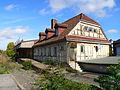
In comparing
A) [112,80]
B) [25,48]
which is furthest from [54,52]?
[112,80]

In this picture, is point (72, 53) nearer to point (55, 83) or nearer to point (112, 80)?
point (55, 83)

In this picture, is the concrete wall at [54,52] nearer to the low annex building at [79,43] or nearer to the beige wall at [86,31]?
the low annex building at [79,43]

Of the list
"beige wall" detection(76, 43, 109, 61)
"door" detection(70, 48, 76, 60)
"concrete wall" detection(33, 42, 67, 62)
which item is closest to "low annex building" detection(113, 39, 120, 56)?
"beige wall" detection(76, 43, 109, 61)

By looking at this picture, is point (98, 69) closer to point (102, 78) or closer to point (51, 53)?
point (51, 53)

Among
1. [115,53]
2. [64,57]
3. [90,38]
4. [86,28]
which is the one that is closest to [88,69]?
[64,57]

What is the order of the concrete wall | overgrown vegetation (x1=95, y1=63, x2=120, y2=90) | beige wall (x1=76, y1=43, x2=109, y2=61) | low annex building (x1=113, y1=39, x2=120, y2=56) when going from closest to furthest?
overgrown vegetation (x1=95, y1=63, x2=120, y2=90), the concrete wall, beige wall (x1=76, y1=43, x2=109, y2=61), low annex building (x1=113, y1=39, x2=120, y2=56)

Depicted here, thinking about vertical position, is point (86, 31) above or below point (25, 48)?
above

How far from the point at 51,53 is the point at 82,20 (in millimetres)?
6333

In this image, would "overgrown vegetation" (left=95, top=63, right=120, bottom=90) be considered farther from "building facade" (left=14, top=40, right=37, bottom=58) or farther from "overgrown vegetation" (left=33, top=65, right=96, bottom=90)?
"building facade" (left=14, top=40, right=37, bottom=58)

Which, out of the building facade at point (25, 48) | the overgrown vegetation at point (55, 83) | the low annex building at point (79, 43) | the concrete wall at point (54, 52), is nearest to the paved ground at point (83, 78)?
the overgrown vegetation at point (55, 83)

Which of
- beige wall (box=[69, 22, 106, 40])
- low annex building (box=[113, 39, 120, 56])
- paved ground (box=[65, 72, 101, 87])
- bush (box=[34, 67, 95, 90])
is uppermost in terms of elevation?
beige wall (box=[69, 22, 106, 40])

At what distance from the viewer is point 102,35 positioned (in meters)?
19.9

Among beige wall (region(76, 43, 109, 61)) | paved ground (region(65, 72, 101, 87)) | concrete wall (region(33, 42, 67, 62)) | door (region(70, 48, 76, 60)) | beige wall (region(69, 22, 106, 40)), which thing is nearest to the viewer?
paved ground (region(65, 72, 101, 87))

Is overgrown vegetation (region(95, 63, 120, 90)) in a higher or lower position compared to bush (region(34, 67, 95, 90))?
higher
